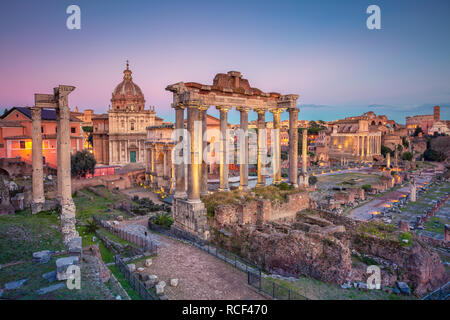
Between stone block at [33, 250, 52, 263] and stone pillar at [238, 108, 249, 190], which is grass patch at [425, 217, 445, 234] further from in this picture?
stone block at [33, 250, 52, 263]

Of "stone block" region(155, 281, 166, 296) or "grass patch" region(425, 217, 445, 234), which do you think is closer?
"stone block" region(155, 281, 166, 296)

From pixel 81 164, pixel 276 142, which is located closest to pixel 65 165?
pixel 276 142

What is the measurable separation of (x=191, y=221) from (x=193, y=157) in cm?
346

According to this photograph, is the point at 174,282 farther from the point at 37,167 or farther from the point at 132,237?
the point at 37,167

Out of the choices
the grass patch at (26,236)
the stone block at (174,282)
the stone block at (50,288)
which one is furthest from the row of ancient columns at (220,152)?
the stone block at (50,288)

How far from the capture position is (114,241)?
16.3 metres

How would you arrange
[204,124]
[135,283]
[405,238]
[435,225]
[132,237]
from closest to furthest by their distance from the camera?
[135,283] → [405,238] → [132,237] → [204,124] → [435,225]

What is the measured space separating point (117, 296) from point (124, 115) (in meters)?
51.3

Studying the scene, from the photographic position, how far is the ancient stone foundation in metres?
15.7

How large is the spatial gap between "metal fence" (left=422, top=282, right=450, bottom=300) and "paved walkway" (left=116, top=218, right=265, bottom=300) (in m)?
6.58

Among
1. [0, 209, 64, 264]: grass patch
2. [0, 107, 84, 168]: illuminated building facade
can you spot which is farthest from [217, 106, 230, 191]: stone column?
[0, 107, 84, 168]: illuminated building facade

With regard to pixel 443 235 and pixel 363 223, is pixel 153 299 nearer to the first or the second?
pixel 363 223

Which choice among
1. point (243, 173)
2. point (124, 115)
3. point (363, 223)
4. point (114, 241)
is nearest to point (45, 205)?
point (114, 241)

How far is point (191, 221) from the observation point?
16.1 meters
